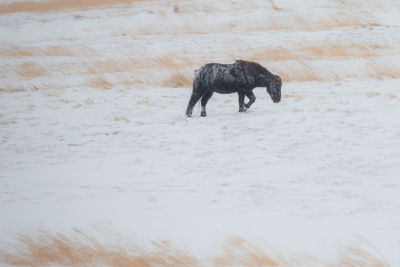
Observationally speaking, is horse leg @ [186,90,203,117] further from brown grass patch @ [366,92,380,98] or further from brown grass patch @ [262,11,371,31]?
brown grass patch @ [262,11,371,31]

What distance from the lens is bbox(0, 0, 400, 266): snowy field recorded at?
23.1 ft

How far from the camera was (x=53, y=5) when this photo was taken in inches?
1345

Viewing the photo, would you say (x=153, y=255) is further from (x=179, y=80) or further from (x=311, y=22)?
(x=311, y=22)

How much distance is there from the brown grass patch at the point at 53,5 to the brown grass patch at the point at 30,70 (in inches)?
352

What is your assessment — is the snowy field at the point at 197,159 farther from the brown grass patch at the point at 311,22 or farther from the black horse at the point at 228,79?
the brown grass patch at the point at 311,22

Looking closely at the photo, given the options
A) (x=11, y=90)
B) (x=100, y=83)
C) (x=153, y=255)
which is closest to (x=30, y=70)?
(x=11, y=90)

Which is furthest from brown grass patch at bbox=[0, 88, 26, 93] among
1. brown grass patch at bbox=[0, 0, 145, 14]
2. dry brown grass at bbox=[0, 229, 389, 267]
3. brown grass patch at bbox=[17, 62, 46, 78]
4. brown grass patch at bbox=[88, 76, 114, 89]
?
dry brown grass at bbox=[0, 229, 389, 267]

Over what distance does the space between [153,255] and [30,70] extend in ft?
65.4

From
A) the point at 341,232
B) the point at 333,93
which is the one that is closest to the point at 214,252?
the point at 341,232

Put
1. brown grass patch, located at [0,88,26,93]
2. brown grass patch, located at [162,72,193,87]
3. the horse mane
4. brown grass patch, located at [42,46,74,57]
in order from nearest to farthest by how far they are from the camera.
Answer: the horse mane → brown grass patch, located at [0,88,26,93] → brown grass patch, located at [162,72,193,87] → brown grass patch, located at [42,46,74,57]

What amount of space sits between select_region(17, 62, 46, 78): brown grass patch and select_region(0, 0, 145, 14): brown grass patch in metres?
8.95

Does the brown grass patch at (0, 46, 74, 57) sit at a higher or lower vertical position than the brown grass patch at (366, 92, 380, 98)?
lower

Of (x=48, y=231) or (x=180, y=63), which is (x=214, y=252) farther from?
(x=180, y=63)

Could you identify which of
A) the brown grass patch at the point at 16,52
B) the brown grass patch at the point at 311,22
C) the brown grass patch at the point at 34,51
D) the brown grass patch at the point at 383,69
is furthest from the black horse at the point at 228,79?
the brown grass patch at the point at 311,22
